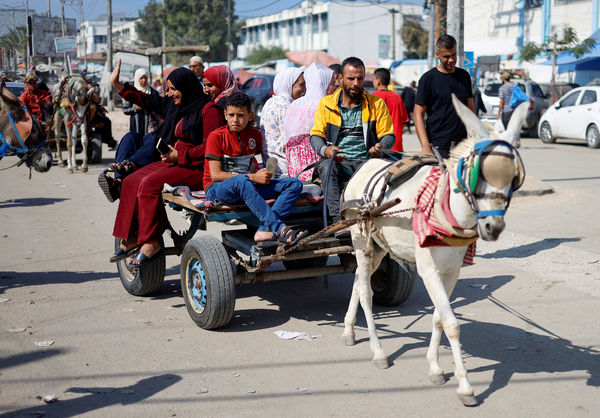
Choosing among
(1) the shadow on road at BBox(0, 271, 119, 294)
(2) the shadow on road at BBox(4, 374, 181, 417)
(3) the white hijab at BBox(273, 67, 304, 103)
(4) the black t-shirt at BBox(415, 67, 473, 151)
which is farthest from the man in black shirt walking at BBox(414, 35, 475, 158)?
(1) the shadow on road at BBox(0, 271, 119, 294)

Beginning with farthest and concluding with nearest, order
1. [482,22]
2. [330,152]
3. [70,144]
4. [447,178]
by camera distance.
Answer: [482,22]
[70,144]
[330,152]
[447,178]

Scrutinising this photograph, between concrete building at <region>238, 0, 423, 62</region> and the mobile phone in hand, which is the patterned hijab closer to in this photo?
the mobile phone in hand

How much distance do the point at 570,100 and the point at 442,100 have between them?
1704 cm

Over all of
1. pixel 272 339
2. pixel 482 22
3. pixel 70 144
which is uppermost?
pixel 482 22

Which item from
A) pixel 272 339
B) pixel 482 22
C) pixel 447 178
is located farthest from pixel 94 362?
pixel 482 22

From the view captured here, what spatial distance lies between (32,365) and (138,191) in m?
2.02

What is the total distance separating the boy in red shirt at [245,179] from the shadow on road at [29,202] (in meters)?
7.18

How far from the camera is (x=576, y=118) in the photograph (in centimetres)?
2150

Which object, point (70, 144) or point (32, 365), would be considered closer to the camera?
point (32, 365)

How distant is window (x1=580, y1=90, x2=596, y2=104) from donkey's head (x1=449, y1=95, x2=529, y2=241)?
1887 cm

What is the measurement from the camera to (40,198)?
42.0 feet

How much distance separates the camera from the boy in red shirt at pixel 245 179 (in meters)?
5.50

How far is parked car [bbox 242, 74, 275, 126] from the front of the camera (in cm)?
2700

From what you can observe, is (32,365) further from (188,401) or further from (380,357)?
(380,357)
